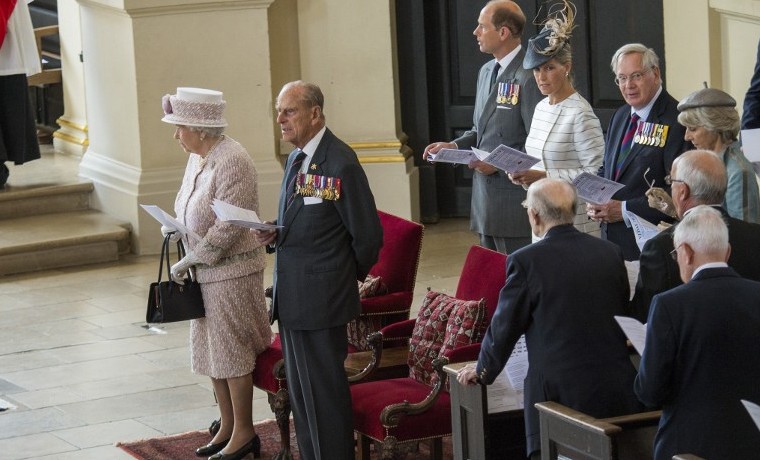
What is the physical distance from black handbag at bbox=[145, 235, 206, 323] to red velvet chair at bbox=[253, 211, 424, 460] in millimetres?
404

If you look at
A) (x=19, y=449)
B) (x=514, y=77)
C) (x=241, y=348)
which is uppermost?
(x=514, y=77)

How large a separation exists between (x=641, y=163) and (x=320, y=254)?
4.44ft

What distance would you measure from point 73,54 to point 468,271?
770 centimetres

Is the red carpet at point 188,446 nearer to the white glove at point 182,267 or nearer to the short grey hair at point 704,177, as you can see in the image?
the white glove at point 182,267

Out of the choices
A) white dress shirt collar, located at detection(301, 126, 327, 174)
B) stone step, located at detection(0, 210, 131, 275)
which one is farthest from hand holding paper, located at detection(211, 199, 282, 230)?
stone step, located at detection(0, 210, 131, 275)

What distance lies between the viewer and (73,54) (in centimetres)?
1245

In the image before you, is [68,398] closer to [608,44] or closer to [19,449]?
[19,449]

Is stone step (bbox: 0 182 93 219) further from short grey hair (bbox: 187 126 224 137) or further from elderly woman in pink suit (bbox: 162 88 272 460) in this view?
short grey hair (bbox: 187 126 224 137)

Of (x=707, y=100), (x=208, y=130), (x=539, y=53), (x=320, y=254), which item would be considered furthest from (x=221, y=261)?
(x=707, y=100)

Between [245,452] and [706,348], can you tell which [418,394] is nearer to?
[245,452]

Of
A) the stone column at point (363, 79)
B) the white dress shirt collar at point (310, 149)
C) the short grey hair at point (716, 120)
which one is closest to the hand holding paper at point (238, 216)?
the white dress shirt collar at point (310, 149)

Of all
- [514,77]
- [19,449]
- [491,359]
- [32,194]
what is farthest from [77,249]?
[491,359]

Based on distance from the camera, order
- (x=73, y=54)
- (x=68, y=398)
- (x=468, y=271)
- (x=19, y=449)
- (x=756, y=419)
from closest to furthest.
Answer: (x=756, y=419) → (x=468, y=271) → (x=19, y=449) → (x=68, y=398) → (x=73, y=54)

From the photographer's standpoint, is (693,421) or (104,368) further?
(104,368)
